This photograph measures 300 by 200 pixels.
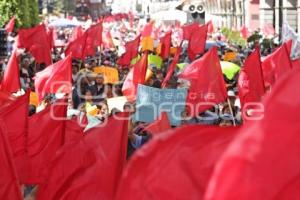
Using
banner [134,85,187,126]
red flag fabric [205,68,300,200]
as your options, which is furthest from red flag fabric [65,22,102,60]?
red flag fabric [205,68,300,200]

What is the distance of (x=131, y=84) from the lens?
1297 centimetres

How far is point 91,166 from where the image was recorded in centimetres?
539

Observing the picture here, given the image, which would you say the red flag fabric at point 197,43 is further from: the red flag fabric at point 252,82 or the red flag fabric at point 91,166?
the red flag fabric at point 91,166

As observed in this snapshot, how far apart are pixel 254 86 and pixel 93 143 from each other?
207 inches

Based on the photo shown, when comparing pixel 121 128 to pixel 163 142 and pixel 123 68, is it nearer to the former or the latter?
pixel 163 142

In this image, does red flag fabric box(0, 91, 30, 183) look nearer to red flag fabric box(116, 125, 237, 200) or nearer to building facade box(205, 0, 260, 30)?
red flag fabric box(116, 125, 237, 200)

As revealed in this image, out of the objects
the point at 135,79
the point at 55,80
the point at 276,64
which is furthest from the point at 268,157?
the point at 135,79

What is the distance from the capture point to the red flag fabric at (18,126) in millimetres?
7109

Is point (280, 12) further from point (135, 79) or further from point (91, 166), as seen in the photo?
point (91, 166)

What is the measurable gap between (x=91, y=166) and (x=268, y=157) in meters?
2.16

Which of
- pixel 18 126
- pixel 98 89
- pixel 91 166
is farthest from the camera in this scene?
pixel 98 89

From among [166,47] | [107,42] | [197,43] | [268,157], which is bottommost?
[107,42]

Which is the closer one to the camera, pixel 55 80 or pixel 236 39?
pixel 55 80

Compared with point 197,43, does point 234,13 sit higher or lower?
lower
